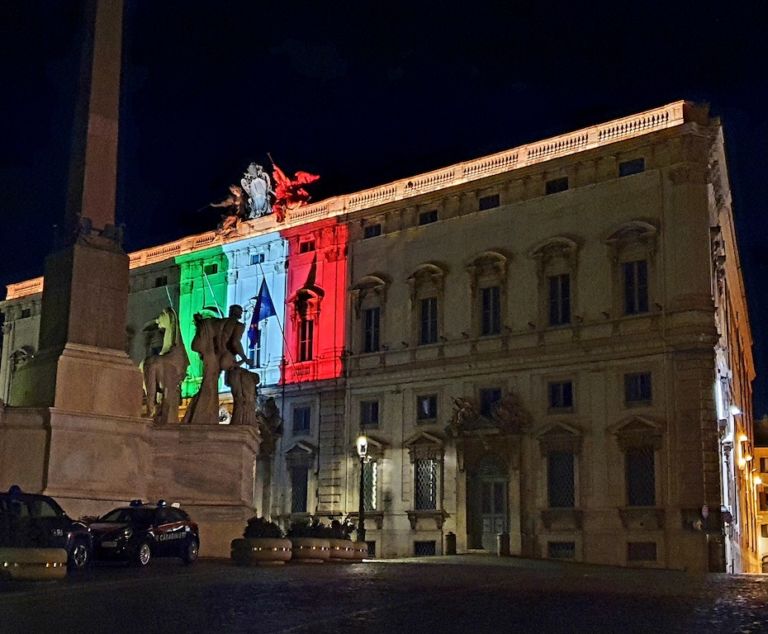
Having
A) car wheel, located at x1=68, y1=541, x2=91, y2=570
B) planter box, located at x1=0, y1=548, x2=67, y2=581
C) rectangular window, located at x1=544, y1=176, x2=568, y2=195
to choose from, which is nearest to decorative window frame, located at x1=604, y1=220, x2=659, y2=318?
rectangular window, located at x1=544, y1=176, x2=568, y2=195

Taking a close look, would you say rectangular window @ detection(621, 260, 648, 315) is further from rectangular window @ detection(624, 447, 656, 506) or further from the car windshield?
the car windshield

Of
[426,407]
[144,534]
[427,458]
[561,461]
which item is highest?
[426,407]

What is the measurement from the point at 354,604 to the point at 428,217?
32.9 m

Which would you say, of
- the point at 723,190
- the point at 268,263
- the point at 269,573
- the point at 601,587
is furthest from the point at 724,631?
the point at 268,263

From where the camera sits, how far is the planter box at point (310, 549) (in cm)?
2334

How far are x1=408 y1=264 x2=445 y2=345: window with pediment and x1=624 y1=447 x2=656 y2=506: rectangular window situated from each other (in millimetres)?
9834

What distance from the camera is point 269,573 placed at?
17.9 m

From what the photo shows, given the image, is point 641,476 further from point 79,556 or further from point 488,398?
point 79,556

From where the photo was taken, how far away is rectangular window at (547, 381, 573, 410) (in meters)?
38.6

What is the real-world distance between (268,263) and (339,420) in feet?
29.3

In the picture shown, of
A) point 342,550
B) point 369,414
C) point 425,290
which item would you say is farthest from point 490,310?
point 342,550

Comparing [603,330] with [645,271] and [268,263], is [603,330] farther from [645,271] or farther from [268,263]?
[268,263]

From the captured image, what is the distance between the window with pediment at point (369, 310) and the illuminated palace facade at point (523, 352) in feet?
0.28

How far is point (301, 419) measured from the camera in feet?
152
